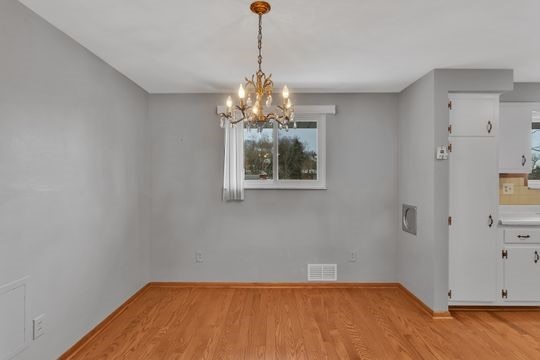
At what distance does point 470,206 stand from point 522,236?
612 mm

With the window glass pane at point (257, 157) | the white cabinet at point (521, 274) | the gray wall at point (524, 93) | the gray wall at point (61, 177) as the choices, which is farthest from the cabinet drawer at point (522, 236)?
the gray wall at point (61, 177)

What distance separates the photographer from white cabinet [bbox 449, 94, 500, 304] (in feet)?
10.4

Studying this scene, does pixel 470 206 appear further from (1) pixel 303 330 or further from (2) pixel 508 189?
(1) pixel 303 330

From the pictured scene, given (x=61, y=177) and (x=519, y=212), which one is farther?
(x=519, y=212)

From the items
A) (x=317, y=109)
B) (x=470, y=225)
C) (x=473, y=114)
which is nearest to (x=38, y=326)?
(x=317, y=109)

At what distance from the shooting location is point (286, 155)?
4074 mm

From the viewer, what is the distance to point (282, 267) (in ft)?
13.1

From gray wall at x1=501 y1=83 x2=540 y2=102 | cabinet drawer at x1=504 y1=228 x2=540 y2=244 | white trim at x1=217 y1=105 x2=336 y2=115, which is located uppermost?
gray wall at x1=501 y1=83 x2=540 y2=102

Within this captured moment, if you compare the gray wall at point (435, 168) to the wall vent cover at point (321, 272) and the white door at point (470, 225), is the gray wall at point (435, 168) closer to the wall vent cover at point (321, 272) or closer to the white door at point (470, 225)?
the white door at point (470, 225)

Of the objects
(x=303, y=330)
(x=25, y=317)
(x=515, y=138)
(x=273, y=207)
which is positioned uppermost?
(x=515, y=138)

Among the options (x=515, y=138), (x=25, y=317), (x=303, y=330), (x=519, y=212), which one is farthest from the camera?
(x=519, y=212)

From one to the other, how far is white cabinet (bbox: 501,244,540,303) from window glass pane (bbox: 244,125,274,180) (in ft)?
8.92

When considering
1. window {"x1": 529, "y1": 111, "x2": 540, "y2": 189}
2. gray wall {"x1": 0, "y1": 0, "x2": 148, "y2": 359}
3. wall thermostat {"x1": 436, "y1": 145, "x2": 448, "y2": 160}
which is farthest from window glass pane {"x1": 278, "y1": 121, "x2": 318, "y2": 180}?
A: window {"x1": 529, "y1": 111, "x2": 540, "y2": 189}

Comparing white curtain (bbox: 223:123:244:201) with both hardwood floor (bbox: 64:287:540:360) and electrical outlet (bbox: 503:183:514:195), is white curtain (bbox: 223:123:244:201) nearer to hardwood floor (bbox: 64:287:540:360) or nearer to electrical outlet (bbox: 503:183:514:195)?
hardwood floor (bbox: 64:287:540:360)
